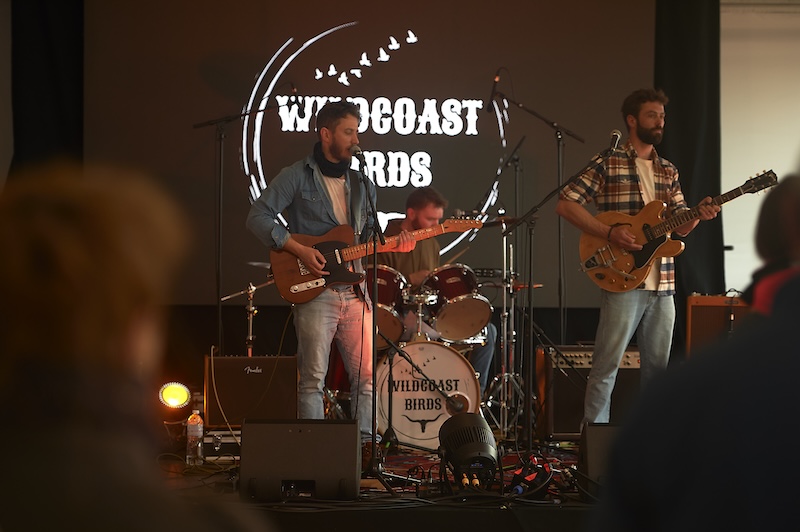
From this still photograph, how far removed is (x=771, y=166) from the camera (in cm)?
836

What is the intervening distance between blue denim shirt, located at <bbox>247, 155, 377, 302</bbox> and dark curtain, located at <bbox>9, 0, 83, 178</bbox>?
10.1 feet

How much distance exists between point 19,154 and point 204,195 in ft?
5.29

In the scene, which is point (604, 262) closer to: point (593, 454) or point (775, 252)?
point (593, 454)

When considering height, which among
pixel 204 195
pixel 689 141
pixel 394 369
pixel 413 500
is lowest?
pixel 413 500

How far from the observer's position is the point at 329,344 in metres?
5.27

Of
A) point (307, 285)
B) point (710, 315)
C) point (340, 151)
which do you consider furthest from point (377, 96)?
point (710, 315)

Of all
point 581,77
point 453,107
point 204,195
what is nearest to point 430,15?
point 453,107

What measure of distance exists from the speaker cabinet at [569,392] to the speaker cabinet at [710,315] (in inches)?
22.4

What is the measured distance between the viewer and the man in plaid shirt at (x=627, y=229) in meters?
5.45

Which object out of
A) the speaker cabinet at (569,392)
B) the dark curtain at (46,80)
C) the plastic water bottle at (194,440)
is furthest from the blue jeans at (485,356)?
the dark curtain at (46,80)

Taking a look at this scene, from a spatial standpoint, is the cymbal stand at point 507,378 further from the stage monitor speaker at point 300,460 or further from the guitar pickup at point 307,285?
the stage monitor speaker at point 300,460

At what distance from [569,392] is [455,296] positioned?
105 centimetres

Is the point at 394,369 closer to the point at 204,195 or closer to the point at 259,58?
the point at 204,195

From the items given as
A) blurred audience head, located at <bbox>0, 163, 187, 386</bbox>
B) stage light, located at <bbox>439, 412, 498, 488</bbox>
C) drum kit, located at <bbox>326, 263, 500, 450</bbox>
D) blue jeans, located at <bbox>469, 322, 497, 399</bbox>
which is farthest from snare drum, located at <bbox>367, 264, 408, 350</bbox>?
blurred audience head, located at <bbox>0, 163, 187, 386</bbox>
